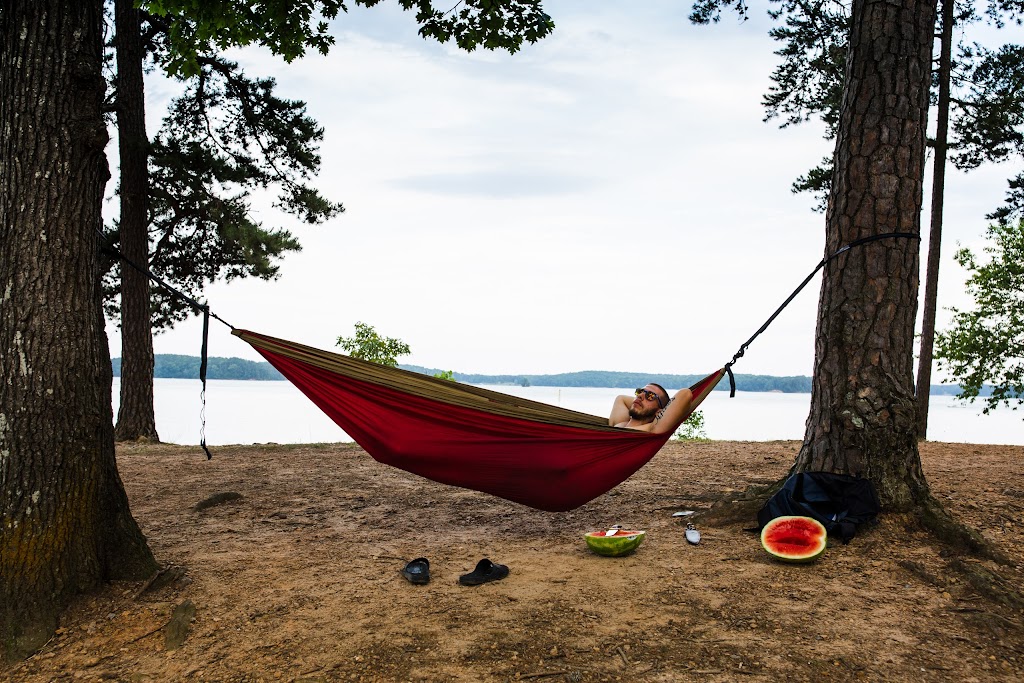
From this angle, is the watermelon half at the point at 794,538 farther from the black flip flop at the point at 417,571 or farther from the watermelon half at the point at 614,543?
the black flip flop at the point at 417,571

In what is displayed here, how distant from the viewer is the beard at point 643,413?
410cm

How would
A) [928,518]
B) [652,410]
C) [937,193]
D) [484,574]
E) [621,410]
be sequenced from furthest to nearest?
[937,193] → [621,410] → [652,410] → [928,518] → [484,574]

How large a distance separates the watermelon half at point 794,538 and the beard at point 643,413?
0.82m

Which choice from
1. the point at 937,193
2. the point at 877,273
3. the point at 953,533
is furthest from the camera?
the point at 937,193

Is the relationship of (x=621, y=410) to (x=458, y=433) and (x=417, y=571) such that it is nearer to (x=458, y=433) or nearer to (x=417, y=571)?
(x=458, y=433)

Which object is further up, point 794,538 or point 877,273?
point 877,273

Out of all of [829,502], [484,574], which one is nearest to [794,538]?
[829,502]

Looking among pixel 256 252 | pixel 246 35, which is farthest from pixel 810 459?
pixel 256 252

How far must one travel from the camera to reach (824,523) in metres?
3.70

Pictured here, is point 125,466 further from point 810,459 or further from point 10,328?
point 810,459

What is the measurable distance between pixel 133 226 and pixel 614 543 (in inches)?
259

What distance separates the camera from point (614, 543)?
3555 mm

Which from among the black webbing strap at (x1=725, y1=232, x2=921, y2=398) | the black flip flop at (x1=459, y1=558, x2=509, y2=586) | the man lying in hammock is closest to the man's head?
the man lying in hammock

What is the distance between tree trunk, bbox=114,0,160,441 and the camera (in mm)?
7723
